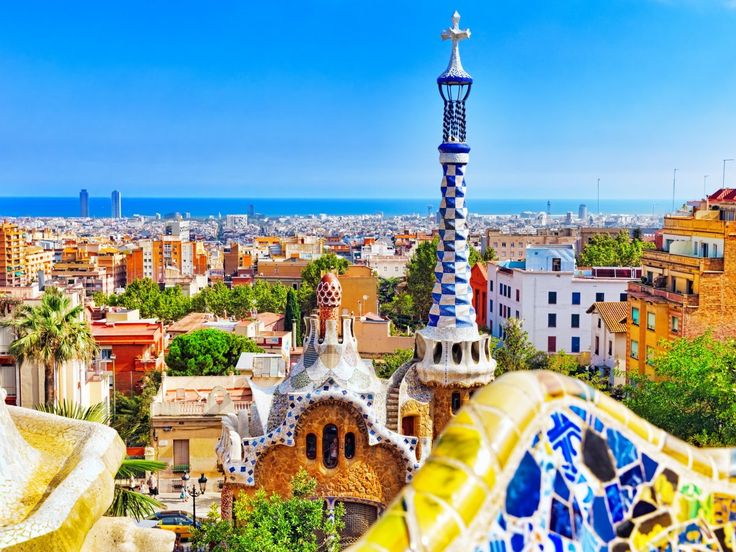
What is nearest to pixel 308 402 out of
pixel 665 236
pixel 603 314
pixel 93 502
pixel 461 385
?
pixel 461 385

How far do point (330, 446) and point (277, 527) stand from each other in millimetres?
3528

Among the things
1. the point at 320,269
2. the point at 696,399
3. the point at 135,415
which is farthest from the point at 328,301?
the point at 320,269

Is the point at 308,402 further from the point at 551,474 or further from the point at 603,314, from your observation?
the point at 603,314

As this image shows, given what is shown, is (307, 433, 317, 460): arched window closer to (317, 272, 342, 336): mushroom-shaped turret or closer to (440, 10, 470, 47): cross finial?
(317, 272, 342, 336): mushroom-shaped turret

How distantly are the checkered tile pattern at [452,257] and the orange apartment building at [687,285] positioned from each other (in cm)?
1534

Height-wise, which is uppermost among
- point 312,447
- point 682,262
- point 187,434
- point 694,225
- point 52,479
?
point 694,225

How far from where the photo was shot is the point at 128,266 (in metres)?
131

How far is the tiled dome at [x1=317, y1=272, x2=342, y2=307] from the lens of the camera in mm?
18562

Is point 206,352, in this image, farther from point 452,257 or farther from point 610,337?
point 452,257

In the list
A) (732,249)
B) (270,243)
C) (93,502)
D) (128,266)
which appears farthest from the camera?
(270,243)

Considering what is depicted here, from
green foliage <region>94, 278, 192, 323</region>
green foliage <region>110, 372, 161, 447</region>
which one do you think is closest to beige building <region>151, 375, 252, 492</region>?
green foliage <region>110, 372, 161, 447</region>

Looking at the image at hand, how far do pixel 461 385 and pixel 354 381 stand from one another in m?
2.07

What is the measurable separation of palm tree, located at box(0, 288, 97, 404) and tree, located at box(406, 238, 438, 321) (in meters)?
46.2

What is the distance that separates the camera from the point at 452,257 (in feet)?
62.8
